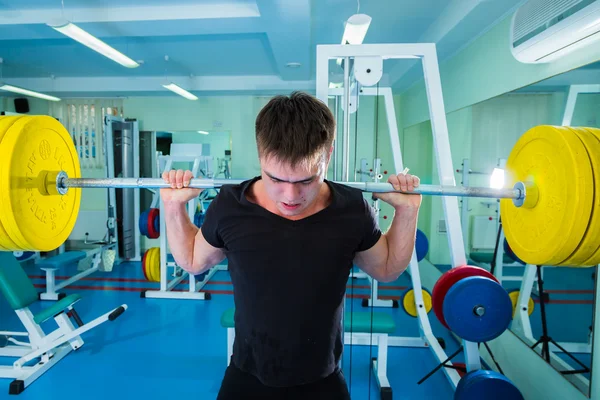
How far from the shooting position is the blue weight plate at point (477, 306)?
4.29 feet

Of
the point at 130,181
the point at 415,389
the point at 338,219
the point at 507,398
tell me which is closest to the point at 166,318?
the point at 415,389

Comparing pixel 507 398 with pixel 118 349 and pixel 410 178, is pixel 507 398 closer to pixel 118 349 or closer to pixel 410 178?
pixel 410 178

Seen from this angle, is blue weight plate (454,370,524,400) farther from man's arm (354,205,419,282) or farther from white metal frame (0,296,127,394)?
white metal frame (0,296,127,394)

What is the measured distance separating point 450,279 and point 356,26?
1.27 m

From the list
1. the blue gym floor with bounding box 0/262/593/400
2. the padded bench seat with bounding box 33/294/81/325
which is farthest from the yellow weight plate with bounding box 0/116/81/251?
the padded bench seat with bounding box 33/294/81/325

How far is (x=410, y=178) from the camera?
959 mm

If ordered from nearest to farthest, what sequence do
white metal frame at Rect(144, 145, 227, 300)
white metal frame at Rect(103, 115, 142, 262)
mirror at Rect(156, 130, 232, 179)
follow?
white metal frame at Rect(144, 145, 227, 300), white metal frame at Rect(103, 115, 142, 262), mirror at Rect(156, 130, 232, 179)

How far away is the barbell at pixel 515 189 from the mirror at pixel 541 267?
0.28 ft

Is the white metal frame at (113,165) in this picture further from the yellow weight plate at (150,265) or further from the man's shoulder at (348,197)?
the man's shoulder at (348,197)

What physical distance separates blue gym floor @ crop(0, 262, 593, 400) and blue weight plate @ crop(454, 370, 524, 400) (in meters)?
0.43

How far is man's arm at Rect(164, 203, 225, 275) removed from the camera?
35.9 inches

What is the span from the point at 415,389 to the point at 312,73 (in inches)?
137

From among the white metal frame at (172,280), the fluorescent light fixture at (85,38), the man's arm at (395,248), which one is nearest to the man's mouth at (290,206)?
the man's arm at (395,248)

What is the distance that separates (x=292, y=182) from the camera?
71 cm
